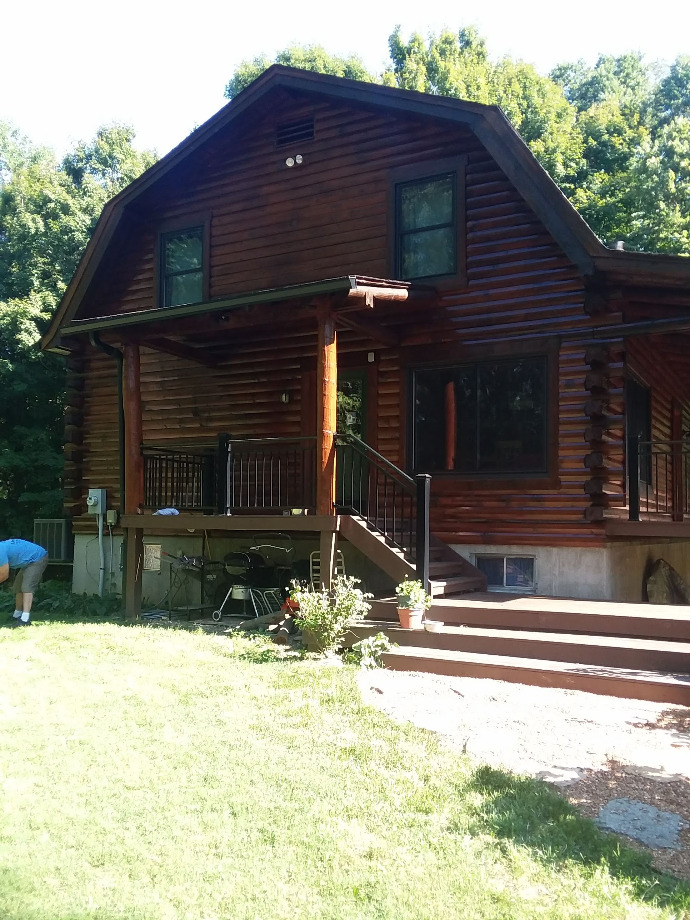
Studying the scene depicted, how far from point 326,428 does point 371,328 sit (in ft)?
6.60

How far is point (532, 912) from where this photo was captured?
319 centimetres

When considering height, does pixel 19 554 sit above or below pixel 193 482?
below

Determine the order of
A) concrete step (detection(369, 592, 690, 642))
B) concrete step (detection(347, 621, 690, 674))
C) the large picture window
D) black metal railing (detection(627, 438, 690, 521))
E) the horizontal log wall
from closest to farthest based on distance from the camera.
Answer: concrete step (detection(347, 621, 690, 674)) < concrete step (detection(369, 592, 690, 642)) < black metal railing (detection(627, 438, 690, 521)) < the horizontal log wall < the large picture window

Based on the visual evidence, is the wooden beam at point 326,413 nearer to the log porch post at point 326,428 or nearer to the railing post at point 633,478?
the log porch post at point 326,428

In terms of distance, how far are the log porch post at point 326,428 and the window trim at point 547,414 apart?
217 cm

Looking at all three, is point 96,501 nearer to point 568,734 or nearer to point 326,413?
point 326,413

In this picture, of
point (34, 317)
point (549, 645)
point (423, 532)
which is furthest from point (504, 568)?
point (34, 317)

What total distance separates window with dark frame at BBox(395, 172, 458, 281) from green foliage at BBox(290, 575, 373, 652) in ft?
16.9

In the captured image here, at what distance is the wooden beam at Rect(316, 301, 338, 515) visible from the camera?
924 cm

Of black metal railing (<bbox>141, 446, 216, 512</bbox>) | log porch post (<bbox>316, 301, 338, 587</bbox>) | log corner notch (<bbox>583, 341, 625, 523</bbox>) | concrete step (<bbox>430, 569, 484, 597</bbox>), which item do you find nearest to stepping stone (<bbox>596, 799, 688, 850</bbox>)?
concrete step (<bbox>430, 569, 484, 597</bbox>)

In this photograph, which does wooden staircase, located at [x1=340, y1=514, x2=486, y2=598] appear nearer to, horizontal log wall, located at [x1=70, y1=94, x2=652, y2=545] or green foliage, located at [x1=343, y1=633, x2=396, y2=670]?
horizontal log wall, located at [x1=70, y1=94, x2=652, y2=545]

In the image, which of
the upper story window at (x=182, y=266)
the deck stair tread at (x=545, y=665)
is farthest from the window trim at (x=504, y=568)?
the upper story window at (x=182, y=266)

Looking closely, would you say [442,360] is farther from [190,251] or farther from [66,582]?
[66,582]

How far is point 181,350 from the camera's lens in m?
12.2
